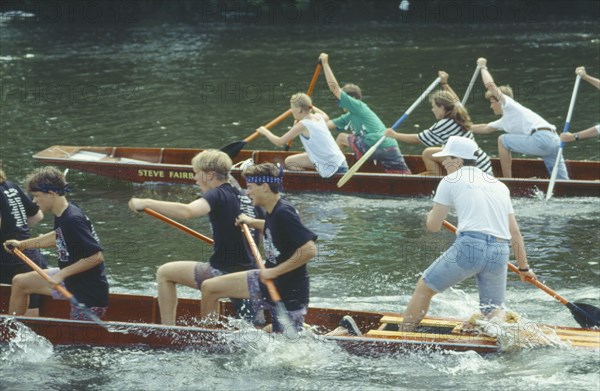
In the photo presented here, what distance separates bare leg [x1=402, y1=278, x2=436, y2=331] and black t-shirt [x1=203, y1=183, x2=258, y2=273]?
59.5 inches

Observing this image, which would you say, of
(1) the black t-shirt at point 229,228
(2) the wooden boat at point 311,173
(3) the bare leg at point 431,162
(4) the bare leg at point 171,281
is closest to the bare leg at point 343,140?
(2) the wooden boat at point 311,173

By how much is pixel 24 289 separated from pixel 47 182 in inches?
54.4

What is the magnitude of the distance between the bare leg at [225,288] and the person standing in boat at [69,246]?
1.04 metres

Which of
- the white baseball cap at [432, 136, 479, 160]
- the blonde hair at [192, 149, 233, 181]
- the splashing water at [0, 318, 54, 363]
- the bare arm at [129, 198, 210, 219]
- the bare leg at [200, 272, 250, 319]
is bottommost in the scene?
the splashing water at [0, 318, 54, 363]

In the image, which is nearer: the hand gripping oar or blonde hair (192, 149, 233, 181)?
the hand gripping oar

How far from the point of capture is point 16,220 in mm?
10320

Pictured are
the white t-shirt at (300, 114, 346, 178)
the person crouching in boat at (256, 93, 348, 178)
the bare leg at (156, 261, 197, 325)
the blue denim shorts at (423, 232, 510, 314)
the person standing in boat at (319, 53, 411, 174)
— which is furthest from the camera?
the person standing in boat at (319, 53, 411, 174)

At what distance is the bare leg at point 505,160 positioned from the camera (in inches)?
615

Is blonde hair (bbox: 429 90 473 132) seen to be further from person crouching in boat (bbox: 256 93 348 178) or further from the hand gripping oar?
the hand gripping oar

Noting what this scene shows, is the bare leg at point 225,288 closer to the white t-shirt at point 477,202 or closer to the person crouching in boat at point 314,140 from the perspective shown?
the white t-shirt at point 477,202

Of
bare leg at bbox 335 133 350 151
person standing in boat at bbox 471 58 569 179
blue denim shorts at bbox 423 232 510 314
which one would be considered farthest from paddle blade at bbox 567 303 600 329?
bare leg at bbox 335 133 350 151

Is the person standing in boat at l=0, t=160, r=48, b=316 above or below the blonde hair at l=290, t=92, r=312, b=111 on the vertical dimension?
below

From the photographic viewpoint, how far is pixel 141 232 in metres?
14.7

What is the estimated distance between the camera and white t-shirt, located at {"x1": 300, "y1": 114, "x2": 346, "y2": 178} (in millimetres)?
15492
